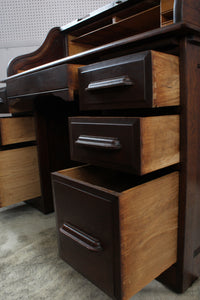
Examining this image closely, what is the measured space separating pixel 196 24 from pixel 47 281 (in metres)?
1.04

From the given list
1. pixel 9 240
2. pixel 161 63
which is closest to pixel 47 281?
pixel 9 240

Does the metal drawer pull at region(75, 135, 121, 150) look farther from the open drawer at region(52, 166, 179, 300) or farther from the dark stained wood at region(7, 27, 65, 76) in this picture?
the dark stained wood at region(7, 27, 65, 76)

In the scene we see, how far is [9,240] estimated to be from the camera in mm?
1304

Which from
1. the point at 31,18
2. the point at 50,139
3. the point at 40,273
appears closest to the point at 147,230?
the point at 40,273

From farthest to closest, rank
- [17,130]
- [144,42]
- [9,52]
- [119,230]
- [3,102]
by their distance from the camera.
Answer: [9,52] < [3,102] < [17,130] < [144,42] < [119,230]

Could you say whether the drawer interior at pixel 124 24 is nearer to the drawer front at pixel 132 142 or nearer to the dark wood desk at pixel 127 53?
the dark wood desk at pixel 127 53

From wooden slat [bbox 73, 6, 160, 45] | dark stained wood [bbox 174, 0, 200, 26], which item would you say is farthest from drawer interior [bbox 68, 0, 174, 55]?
dark stained wood [bbox 174, 0, 200, 26]

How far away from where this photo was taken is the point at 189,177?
2.62ft

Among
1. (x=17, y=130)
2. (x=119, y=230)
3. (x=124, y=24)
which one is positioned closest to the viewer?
(x=119, y=230)

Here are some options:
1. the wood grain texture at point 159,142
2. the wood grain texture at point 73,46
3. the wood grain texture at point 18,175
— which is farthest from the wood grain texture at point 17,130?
the wood grain texture at point 159,142

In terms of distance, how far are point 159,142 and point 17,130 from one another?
1053mm

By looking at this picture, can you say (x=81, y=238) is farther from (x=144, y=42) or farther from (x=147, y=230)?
(x=144, y=42)

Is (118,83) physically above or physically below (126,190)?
above

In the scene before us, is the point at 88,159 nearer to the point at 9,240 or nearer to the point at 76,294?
the point at 76,294
